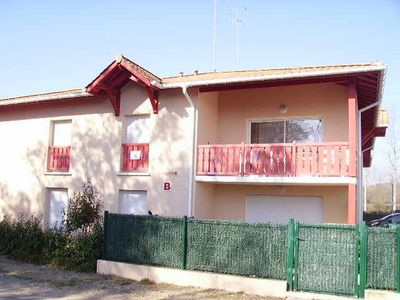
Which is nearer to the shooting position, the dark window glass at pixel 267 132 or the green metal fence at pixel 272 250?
the green metal fence at pixel 272 250

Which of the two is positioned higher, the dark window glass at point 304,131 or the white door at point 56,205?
the dark window glass at point 304,131

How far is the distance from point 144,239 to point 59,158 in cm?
649

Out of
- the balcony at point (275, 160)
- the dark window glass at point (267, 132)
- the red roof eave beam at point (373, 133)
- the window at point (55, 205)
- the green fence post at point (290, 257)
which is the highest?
the red roof eave beam at point (373, 133)

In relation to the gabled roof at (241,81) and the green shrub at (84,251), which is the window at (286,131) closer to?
the gabled roof at (241,81)

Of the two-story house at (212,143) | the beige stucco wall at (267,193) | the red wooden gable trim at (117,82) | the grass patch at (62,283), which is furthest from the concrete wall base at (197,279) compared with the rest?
the red wooden gable trim at (117,82)

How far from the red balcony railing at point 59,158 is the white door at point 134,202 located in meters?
2.70

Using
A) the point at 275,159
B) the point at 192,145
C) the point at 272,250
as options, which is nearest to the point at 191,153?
the point at 192,145

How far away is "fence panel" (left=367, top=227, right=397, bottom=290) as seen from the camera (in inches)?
356

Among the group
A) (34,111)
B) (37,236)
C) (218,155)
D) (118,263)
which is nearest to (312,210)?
(218,155)

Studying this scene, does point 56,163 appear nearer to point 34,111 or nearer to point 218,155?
point 34,111

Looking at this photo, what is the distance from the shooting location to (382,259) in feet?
30.0

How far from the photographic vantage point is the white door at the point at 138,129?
1499cm

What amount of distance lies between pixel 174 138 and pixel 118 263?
14.6 feet

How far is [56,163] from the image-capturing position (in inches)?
651
